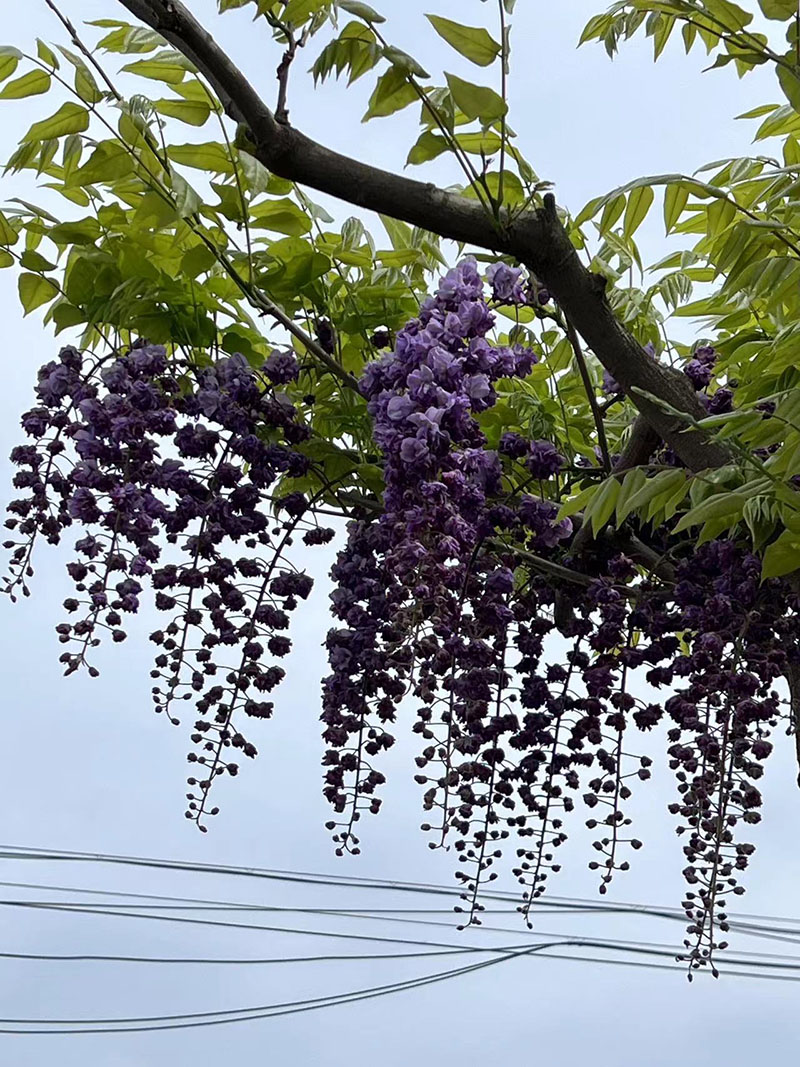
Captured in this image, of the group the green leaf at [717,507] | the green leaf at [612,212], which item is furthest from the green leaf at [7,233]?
the green leaf at [717,507]

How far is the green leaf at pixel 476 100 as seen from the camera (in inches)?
27.9

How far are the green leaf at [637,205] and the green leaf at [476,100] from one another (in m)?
0.13

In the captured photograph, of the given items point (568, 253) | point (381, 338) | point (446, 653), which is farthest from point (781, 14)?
point (446, 653)

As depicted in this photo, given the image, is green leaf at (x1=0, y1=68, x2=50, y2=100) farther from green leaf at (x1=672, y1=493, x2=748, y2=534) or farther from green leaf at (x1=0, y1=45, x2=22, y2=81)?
green leaf at (x1=672, y1=493, x2=748, y2=534)

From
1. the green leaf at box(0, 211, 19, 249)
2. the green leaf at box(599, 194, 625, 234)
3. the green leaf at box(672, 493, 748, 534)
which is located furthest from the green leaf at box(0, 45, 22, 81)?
the green leaf at box(672, 493, 748, 534)

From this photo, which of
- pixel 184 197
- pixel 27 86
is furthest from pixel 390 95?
pixel 27 86

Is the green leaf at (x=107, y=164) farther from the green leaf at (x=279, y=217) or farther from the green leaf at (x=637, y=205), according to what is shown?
the green leaf at (x=637, y=205)

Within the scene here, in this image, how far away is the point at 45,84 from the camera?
831mm

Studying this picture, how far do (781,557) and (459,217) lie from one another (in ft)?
0.91

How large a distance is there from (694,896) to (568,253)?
434mm

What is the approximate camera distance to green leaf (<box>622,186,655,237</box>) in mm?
810

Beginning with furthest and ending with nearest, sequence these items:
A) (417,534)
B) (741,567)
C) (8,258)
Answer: (8,258) < (741,567) < (417,534)

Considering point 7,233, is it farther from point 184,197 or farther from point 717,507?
point 717,507

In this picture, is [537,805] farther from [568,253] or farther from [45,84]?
[45,84]
